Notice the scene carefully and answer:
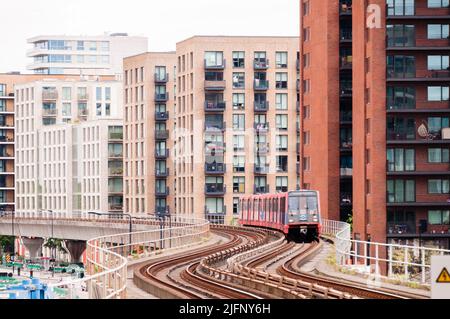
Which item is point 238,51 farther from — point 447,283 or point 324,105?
point 447,283

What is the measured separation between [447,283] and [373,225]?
86.1 m

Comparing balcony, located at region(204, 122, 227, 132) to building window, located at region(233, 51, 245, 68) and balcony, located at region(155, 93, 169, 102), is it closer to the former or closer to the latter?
building window, located at region(233, 51, 245, 68)

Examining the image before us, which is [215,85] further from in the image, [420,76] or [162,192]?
[420,76]

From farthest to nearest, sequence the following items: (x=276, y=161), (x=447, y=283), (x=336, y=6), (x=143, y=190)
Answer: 1. (x=143, y=190)
2. (x=276, y=161)
3. (x=336, y=6)
4. (x=447, y=283)

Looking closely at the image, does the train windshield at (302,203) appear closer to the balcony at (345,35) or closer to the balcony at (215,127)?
the balcony at (345,35)

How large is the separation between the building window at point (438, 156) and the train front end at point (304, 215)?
73.0 feet

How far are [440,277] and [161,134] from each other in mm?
173917

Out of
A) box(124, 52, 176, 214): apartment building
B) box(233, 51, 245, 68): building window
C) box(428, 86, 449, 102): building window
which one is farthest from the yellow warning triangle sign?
box(124, 52, 176, 214): apartment building

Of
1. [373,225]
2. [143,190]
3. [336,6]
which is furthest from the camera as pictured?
[143,190]

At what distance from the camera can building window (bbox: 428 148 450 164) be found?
345 ft

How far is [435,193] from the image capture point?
105 meters

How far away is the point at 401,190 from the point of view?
105062 millimetres

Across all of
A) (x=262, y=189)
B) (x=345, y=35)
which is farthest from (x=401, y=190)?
(x=262, y=189)
